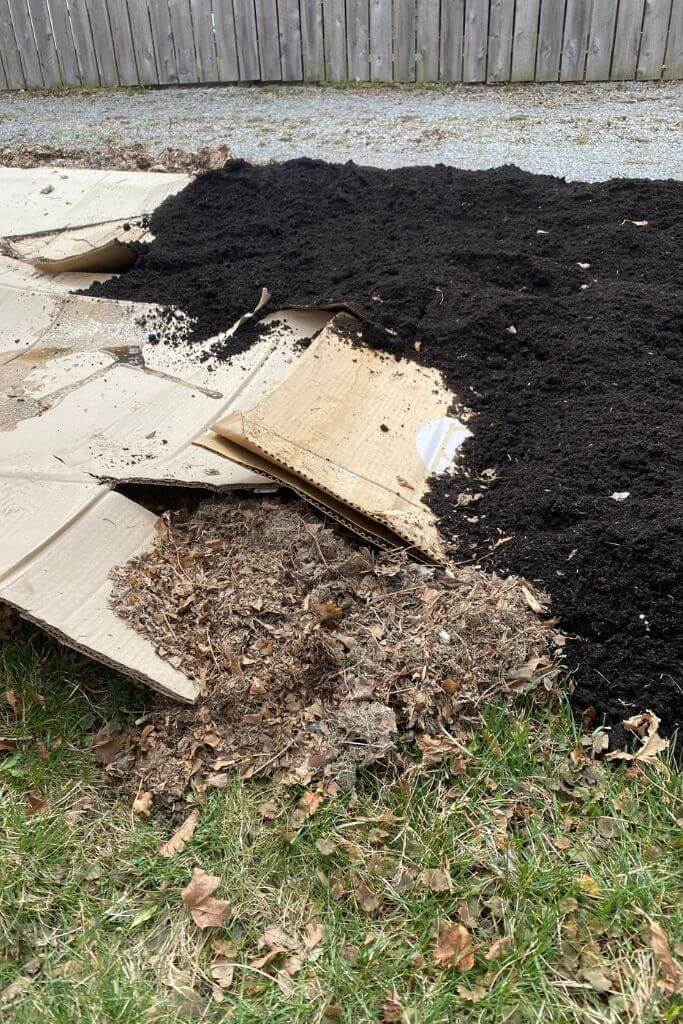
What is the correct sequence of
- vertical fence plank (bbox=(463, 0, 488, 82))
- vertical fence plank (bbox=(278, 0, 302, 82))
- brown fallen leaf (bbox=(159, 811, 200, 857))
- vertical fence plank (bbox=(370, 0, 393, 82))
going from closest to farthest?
brown fallen leaf (bbox=(159, 811, 200, 857))
vertical fence plank (bbox=(463, 0, 488, 82))
vertical fence plank (bbox=(370, 0, 393, 82))
vertical fence plank (bbox=(278, 0, 302, 82))

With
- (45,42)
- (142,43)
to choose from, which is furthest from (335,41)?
(45,42)

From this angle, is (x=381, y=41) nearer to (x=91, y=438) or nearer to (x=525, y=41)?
(x=525, y=41)

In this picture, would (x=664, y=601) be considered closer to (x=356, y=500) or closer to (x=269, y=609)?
(x=356, y=500)

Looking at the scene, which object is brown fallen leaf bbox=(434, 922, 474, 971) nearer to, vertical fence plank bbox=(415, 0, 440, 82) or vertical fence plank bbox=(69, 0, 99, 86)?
vertical fence plank bbox=(415, 0, 440, 82)

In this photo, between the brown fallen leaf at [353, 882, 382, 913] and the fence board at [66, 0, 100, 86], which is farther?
the fence board at [66, 0, 100, 86]

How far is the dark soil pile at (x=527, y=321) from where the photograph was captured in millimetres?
2564

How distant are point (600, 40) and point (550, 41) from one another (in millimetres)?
488

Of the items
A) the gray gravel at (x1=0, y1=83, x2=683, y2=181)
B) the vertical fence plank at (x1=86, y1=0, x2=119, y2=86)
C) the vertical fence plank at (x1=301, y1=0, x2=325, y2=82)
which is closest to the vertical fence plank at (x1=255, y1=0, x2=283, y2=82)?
the gray gravel at (x1=0, y1=83, x2=683, y2=181)

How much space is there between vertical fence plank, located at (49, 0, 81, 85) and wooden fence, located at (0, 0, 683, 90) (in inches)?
0.4

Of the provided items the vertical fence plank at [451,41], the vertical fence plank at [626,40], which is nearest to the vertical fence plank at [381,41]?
the vertical fence plank at [451,41]

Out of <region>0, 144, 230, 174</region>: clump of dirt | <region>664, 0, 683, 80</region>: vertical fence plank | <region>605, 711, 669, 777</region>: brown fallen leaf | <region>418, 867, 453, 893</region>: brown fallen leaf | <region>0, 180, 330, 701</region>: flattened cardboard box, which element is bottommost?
<region>418, 867, 453, 893</region>: brown fallen leaf

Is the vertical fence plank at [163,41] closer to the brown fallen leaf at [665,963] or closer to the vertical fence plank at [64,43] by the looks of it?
the vertical fence plank at [64,43]

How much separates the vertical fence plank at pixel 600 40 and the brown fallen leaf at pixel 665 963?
28.5ft

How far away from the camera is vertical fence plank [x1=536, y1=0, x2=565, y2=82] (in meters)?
8.21
